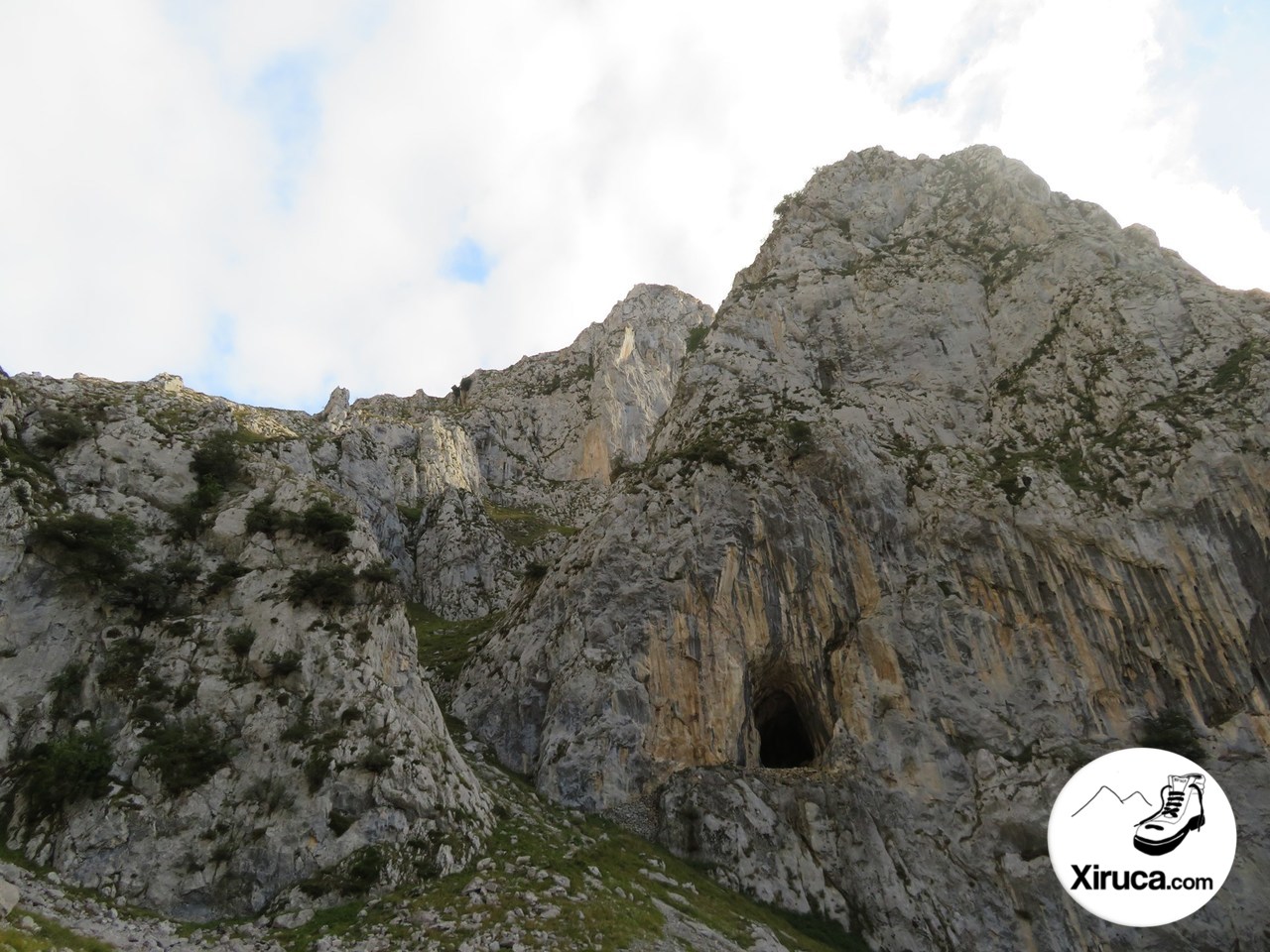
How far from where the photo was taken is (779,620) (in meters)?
43.8

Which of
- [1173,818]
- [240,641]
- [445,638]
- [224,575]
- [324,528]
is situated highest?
[324,528]

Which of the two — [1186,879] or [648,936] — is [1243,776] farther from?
[648,936]

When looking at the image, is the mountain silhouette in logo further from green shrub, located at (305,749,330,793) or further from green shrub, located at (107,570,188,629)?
green shrub, located at (107,570,188,629)

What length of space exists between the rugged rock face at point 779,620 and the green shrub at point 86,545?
13 cm

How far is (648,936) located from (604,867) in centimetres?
566

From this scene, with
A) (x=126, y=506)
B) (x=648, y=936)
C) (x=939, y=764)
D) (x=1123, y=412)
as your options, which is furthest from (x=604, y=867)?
(x=1123, y=412)

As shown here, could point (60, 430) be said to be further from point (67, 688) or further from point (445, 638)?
point (445, 638)

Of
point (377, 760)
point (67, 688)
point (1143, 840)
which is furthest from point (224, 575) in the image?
point (1143, 840)

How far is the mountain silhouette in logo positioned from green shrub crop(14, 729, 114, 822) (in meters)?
38.7

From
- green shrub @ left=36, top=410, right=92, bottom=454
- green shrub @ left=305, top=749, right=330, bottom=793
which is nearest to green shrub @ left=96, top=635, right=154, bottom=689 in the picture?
green shrub @ left=305, top=749, right=330, bottom=793

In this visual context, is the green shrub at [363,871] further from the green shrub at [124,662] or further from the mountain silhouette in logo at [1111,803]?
the mountain silhouette in logo at [1111,803]

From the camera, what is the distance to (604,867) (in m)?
30.0

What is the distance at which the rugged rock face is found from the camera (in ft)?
90.1

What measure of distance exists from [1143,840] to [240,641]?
37.4 metres
